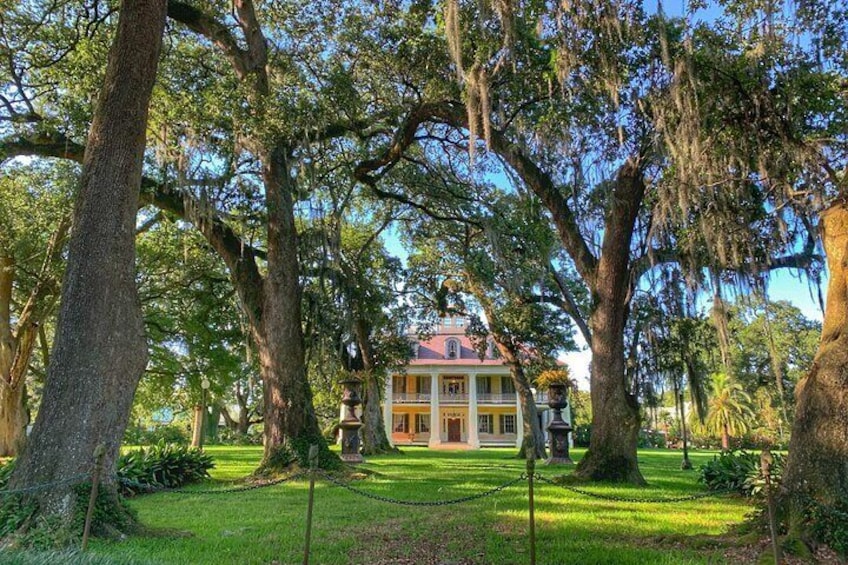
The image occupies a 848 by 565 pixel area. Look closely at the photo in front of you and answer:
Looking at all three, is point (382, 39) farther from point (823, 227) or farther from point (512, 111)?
point (823, 227)

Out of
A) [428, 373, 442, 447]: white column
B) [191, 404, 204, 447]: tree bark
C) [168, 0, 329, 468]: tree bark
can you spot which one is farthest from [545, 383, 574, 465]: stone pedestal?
[428, 373, 442, 447]: white column

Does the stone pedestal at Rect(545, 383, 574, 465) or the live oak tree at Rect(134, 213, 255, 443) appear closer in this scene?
the stone pedestal at Rect(545, 383, 574, 465)

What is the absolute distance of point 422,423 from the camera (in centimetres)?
4084

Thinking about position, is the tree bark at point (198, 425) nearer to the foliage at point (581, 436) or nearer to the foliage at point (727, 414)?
the foliage at point (581, 436)

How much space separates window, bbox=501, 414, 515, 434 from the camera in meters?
39.7

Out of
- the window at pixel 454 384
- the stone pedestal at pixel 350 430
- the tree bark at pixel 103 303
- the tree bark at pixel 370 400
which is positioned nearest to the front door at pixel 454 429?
the window at pixel 454 384

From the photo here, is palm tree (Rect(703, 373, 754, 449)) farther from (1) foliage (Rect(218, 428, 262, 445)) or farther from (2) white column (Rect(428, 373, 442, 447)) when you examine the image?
(1) foliage (Rect(218, 428, 262, 445))

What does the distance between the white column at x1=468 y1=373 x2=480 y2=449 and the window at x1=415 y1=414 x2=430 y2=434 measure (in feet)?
12.8

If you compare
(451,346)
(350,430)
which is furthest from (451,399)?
(350,430)

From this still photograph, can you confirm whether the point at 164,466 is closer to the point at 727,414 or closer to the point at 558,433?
the point at 558,433

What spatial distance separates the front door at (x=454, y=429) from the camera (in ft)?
131

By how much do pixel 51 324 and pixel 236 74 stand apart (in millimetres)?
18085

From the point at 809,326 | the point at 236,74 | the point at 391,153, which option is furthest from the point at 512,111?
the point at 809,326

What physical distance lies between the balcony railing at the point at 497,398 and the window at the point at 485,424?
4.81ft
